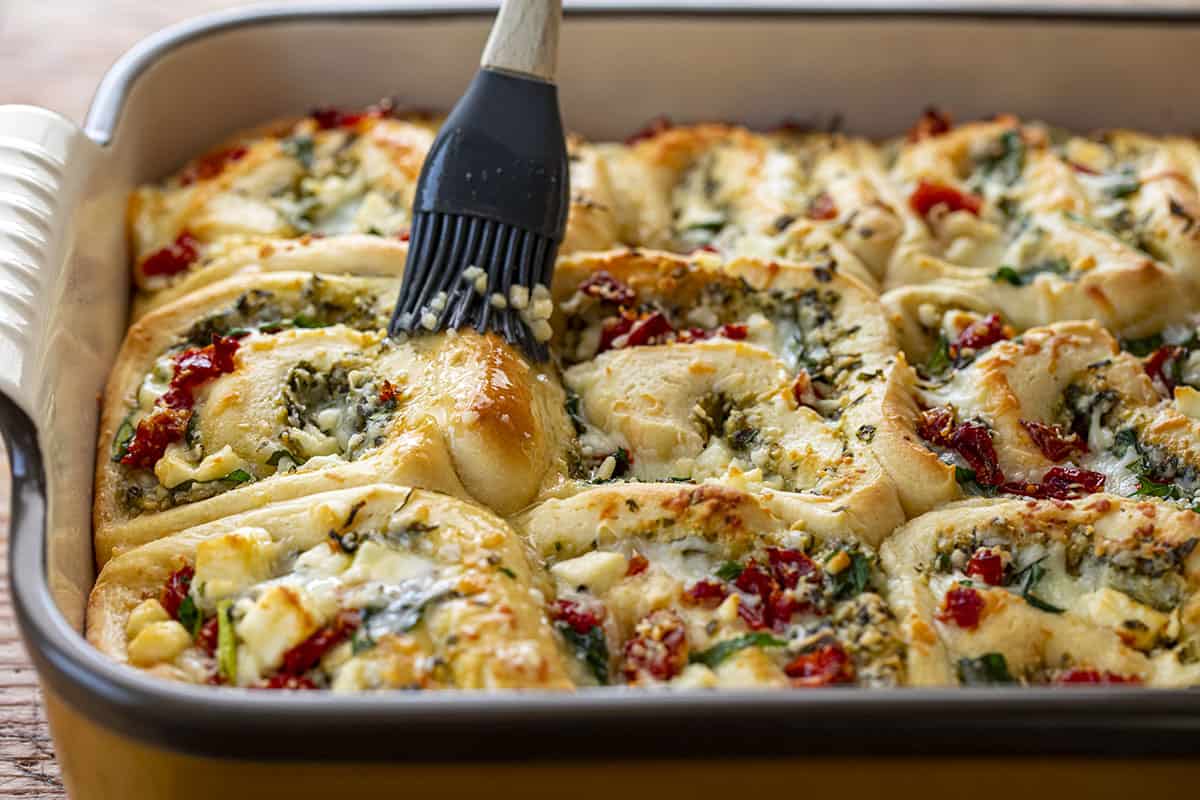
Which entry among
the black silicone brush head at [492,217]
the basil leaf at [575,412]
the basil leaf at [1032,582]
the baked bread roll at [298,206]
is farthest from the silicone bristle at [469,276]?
the basil leaf at [1032,582]

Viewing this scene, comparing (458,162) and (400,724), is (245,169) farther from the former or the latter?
(400,724)

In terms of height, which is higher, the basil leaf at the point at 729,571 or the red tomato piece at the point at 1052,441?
the red tomato piece at the point at 1052,441

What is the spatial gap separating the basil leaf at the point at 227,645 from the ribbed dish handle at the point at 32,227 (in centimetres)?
59

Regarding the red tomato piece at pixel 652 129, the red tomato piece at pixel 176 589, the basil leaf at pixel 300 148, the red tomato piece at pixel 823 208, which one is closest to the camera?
the red tomato piece at pixel 176 589

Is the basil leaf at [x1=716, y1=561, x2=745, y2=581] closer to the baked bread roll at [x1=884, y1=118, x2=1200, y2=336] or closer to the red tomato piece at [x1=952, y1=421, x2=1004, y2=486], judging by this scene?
the red tomato piece at [x1=952, y1=421, x2=1004, y2=486]

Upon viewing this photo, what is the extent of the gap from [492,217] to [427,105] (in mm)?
1507

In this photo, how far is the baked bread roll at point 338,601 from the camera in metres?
2.75

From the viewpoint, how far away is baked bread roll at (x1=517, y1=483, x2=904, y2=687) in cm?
285

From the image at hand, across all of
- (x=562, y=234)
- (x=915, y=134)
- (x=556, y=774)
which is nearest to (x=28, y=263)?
(x=562, y=234)

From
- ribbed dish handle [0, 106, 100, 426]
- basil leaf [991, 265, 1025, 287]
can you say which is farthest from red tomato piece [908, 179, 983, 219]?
ribbed dish handle [0, 106, 100, 426]

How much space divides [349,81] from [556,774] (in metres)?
3.15

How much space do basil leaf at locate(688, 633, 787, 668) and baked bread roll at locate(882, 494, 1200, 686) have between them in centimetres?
29

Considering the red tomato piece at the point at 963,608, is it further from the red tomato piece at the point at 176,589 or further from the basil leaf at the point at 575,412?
Result: the red tomato piece at the point at 176,589

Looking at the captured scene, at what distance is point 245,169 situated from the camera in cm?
442
